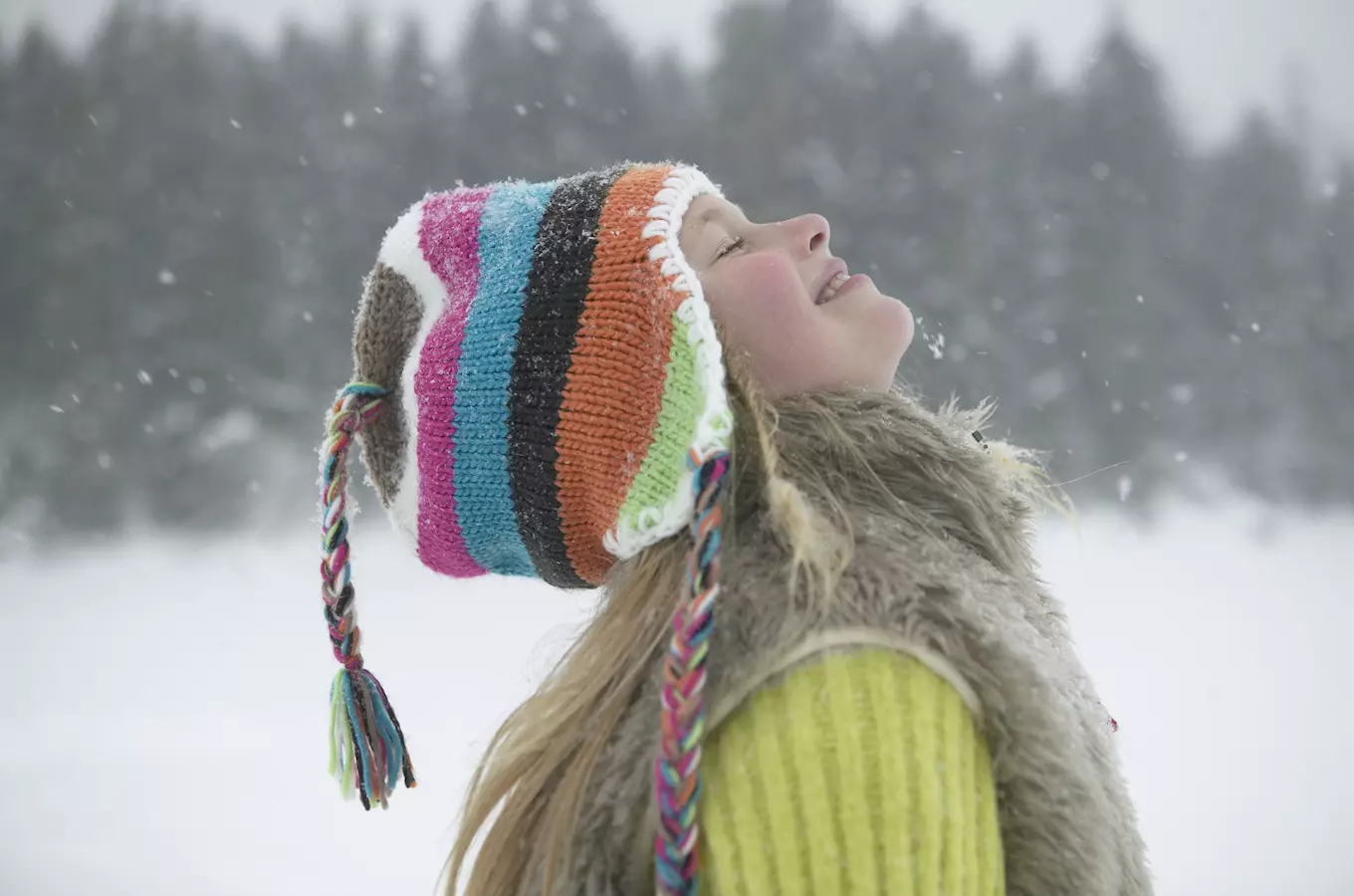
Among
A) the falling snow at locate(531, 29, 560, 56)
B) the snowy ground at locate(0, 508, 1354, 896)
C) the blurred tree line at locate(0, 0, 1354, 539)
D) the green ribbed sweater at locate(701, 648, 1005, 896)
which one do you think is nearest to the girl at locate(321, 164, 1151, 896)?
the green ribbed sweater at locate(701, 648, 1005, 896)

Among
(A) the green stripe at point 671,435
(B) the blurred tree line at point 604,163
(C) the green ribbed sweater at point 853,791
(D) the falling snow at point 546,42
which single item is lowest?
(C) the green ribbed sweater at point 853,791

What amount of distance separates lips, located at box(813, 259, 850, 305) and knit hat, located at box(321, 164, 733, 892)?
0.17 m

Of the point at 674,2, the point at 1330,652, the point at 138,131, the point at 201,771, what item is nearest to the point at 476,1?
the point at 674,2

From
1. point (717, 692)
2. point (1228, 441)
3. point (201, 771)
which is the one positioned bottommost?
point (717, 692)

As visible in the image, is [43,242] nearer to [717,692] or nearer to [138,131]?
[138,131]

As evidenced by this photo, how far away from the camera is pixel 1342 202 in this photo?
16.8 ft

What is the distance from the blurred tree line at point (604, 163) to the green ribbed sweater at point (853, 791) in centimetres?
375

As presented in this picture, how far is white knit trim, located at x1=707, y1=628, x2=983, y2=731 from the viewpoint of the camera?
0.69 metres

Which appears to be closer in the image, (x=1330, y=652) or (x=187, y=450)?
(x=1330, y=652)

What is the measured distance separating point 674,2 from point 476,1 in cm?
105

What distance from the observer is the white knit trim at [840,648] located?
2.28ft

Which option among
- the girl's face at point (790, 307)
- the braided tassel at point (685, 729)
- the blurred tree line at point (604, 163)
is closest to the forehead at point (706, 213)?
the girl's face at point (790, 307)

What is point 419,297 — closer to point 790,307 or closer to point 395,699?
point 790,307

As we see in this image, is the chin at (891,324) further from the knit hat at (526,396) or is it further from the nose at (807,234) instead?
the knit hat at (526,396)
